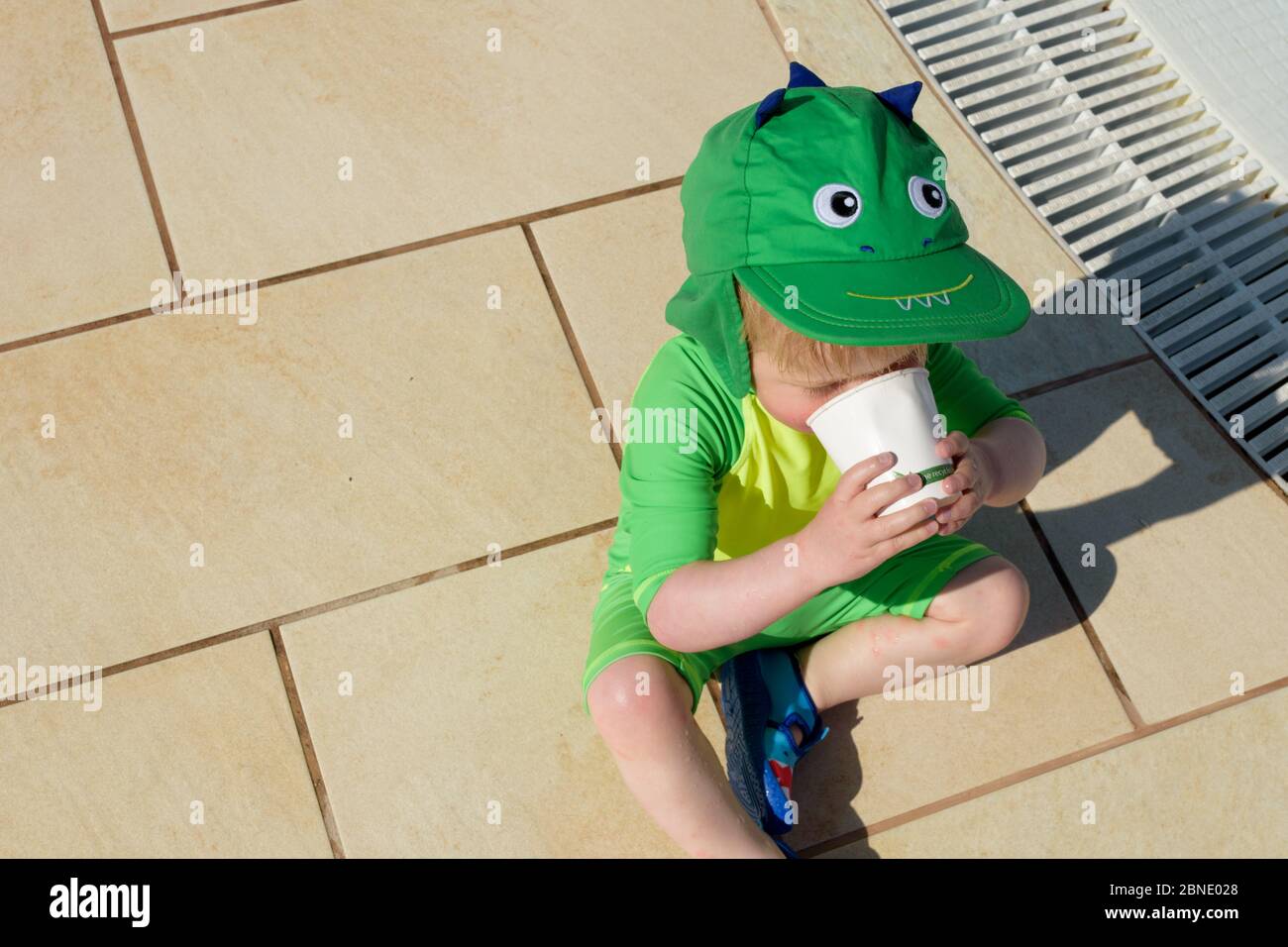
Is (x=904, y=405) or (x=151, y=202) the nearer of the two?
(x=904, y=405)

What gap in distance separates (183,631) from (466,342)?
0.63m

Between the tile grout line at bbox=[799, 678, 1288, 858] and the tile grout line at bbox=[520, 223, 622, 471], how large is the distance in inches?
25.3

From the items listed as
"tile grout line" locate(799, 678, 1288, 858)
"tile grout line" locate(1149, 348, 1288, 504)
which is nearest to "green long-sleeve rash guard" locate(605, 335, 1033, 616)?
"tile grout line" locate(799, 678, 1288, 858)

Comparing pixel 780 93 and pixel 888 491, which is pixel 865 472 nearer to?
pixel 888 491

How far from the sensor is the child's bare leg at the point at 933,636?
162 cm

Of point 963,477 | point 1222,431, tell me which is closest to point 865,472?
point 963,477

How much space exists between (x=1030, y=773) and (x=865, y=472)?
2.35ft

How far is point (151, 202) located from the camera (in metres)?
2.11

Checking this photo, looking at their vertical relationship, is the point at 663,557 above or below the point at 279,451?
below

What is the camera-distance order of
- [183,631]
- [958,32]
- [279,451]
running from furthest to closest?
[958,32] < [279,451] < [183,631]
